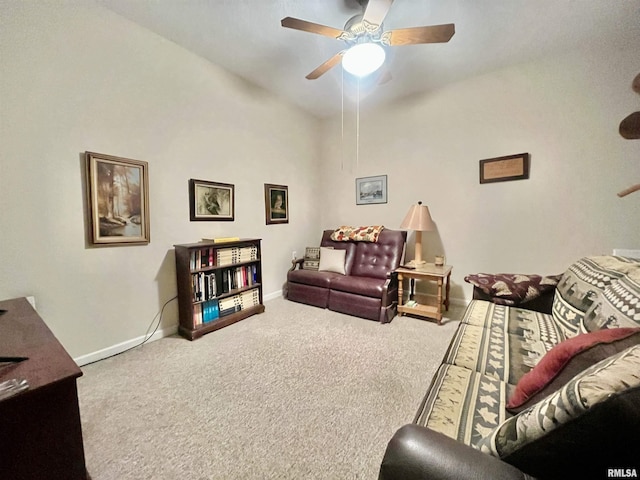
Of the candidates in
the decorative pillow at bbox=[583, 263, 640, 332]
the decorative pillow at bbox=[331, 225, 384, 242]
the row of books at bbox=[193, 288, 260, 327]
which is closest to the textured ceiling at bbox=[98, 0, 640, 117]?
the decorative pillow at bbox=[331, 225, 384, 242]

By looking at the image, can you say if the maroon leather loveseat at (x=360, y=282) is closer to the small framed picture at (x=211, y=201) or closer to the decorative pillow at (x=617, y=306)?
the small framed picture at (x=211, y=201)

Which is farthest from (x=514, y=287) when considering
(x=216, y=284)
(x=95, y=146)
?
(x=95, y=146)

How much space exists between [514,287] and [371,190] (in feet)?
7.72

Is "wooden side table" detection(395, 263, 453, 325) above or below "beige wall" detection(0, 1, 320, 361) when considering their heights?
below

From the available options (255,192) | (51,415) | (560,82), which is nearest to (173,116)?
(255,192)

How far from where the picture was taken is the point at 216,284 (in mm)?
2744

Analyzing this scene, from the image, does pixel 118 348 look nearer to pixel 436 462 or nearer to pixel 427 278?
pixel 436 462

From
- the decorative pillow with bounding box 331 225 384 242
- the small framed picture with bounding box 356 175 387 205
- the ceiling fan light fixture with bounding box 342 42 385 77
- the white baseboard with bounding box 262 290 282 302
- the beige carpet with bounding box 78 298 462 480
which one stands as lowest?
the beige carpet with bounding box 78 298 462 480

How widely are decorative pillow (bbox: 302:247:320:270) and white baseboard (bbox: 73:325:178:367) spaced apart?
5.92ft

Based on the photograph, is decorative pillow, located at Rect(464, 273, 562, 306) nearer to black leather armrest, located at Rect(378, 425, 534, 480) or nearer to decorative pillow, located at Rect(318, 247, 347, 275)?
decorative pillow, located at Rect(318, 247, 347, 275)

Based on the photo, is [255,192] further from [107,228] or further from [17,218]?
[17,218]

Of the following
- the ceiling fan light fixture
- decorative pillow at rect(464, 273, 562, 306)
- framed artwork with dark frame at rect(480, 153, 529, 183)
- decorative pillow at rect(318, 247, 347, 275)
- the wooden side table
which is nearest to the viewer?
the ceiling fan light fixture

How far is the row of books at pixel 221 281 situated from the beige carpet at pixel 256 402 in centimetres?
43

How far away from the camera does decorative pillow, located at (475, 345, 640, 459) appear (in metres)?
0.50
